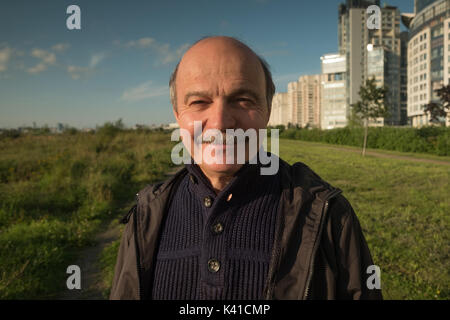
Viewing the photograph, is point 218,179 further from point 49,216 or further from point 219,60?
point 49,216

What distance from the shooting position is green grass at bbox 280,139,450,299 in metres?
3.70

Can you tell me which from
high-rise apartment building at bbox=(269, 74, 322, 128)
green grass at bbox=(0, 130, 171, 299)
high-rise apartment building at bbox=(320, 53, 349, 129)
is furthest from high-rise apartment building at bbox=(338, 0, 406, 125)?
green grass at bbox=(0, 130, 171, 299)

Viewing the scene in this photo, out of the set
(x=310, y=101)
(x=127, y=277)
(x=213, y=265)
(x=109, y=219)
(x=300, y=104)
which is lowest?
(x=109, y=219)

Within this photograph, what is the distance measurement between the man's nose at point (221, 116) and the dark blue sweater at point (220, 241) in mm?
247

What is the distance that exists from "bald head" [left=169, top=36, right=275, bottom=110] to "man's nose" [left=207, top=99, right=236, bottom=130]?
134mm

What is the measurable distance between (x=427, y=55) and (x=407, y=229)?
90.4 m

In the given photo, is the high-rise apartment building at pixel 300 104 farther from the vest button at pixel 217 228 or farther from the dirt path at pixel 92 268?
the vest button at pixel 217 228

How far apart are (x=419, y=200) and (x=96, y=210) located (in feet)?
28.0

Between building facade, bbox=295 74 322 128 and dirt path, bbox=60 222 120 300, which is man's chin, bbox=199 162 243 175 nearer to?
dirt path, bbox=60 222 120 300

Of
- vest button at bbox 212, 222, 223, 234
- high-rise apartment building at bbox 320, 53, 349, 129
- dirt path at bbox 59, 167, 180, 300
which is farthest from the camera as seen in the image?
high-rise apartment building at bbox 320, 53, 349, 129

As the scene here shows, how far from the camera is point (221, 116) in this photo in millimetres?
1218

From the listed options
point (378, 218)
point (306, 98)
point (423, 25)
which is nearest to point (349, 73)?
point (423, 25)

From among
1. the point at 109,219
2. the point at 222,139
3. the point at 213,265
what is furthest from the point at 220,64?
the point at 109,219

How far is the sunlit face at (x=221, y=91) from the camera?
123cm
